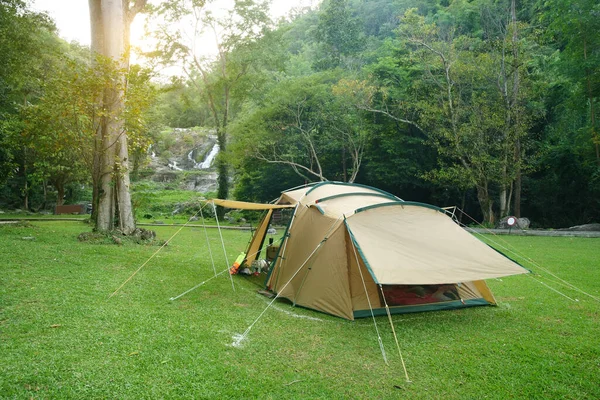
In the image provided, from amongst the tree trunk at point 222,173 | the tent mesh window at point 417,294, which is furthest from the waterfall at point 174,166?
the tent mesh window at point 417,294

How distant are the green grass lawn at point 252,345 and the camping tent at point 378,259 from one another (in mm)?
263

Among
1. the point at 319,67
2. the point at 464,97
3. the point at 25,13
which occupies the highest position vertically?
the point at 319,67

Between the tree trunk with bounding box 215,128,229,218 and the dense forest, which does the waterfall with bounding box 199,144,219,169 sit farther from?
the tree trunk with bounding box 215,128,229,218

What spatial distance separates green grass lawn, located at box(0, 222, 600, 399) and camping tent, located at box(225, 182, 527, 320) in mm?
263

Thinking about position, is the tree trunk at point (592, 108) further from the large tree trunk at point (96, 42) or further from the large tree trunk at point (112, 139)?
the large tree trunk at point (96, 42)

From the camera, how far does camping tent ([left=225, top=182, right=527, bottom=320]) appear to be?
5438 millimetres

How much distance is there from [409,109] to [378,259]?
1740 cm

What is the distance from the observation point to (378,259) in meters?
5.39

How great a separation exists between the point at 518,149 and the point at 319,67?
1805 cm

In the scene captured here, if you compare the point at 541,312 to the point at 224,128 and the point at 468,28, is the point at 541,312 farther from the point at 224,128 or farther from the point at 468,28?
the point at 468,28

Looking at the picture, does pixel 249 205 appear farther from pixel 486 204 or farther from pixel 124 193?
pixel 486 204

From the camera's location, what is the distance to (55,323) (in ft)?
15.7

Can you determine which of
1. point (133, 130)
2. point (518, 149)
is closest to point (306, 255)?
point (133, 130)

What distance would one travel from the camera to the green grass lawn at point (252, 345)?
369 cm
